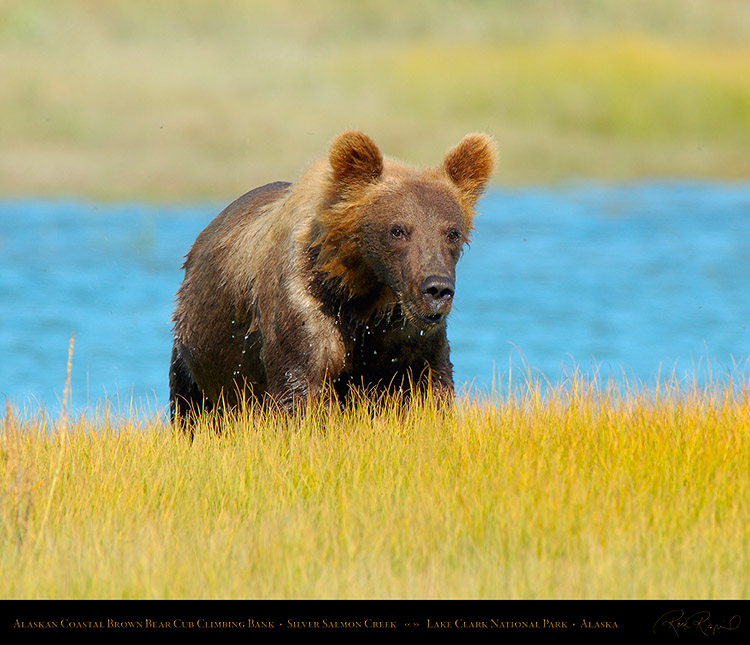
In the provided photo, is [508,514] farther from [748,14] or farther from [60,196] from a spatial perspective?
[748,14]

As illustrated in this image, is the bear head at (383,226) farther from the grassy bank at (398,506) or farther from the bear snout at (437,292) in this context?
the grassy bank at (398,506)

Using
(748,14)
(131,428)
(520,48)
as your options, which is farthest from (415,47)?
(131,428)

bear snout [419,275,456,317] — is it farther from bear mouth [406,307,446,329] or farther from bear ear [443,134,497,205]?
bear ear [443,134,497,205]

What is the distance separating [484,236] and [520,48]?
55.4ft

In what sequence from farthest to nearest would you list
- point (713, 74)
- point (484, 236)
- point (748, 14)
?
point (748, 14) < point (713, 74) < point (484, 236)

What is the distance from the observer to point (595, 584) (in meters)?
4.02

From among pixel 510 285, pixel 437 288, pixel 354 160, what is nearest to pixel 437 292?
pixel 437 288

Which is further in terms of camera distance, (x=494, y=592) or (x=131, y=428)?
(x=131, y=428)

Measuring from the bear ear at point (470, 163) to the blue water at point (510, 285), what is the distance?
3.34ft
